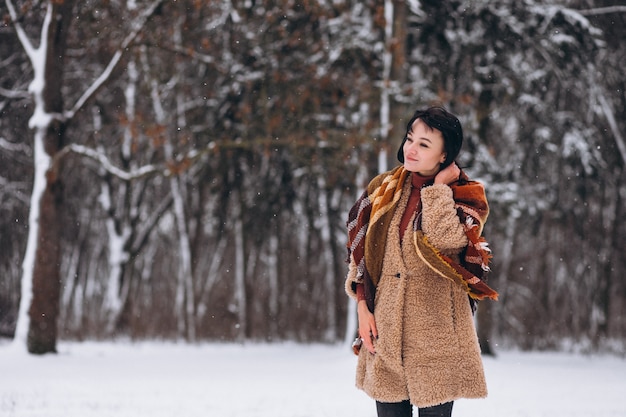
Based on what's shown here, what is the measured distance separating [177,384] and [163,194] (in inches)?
706

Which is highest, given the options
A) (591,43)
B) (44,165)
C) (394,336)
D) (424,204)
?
(591,43)

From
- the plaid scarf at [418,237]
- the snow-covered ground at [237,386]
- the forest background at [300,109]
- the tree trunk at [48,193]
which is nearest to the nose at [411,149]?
the plaid scarf at [418,237]

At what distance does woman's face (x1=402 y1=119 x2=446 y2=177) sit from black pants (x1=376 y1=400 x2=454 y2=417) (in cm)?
98

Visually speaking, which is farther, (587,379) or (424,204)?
(587,379)

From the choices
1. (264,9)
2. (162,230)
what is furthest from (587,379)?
(162,230)

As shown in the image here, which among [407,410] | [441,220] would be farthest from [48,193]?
[441,220]

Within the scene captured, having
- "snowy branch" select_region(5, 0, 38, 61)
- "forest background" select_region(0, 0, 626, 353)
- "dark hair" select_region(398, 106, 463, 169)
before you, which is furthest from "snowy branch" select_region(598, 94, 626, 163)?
"dark hair" select_region(398, 106, 463, 169)

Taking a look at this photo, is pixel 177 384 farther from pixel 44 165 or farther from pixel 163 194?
pixel 163 194

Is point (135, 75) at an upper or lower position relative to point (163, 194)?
upper

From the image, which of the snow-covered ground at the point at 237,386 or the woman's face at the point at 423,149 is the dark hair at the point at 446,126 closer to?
the woman's face at the point at 423,149

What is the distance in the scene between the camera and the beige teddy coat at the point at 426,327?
316 cm

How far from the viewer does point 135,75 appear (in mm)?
19062

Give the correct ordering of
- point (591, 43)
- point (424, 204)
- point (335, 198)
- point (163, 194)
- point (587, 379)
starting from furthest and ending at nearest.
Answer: point (163, 194), point (335, 198), point (591, 43), point (587, 379), point (424, 204)

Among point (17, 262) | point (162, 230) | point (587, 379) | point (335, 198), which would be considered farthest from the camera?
point (162, 230)
